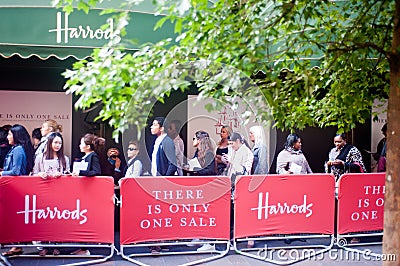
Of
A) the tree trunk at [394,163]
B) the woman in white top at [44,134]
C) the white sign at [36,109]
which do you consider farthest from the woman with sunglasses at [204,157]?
the tree trunk at [394,163]

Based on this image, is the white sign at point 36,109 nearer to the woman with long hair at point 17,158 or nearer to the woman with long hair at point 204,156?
the woman with long hair at point 17,158

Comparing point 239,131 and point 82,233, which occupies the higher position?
point 239,131

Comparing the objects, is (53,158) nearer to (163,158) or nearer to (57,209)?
(57,209)

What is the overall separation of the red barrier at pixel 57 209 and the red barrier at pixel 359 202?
10.3ft

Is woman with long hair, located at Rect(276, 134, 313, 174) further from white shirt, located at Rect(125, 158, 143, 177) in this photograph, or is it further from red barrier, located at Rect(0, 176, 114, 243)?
red barrier, located at Rect(0, 176, 114, 243)

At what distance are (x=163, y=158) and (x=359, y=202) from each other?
9.21 feet

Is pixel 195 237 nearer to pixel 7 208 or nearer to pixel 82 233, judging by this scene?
pixel 82 233

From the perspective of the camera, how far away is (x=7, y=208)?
18.7 feet

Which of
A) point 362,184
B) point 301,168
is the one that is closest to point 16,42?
point 301,168

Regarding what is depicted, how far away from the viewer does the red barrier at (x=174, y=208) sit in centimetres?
591

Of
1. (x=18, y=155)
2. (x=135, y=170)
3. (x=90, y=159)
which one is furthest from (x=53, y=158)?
(x=135, y=170)

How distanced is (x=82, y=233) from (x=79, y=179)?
0.68 metres

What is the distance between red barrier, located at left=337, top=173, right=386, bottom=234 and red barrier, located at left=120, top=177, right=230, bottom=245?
5.41ft

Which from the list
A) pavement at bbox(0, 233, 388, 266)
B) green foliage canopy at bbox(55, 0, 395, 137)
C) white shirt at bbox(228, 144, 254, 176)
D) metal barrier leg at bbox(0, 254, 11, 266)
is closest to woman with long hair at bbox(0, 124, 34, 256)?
metal barrier leg at bbox(0, 254, 11, 266)
